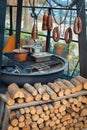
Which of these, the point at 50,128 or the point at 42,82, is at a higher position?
the point at 42,82

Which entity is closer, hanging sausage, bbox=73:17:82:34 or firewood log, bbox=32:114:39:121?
firewood log, bbox=32:114:39:121

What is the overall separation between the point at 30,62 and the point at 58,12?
1.51m

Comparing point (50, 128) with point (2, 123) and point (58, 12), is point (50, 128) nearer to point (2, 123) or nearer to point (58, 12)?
point (2, 123)

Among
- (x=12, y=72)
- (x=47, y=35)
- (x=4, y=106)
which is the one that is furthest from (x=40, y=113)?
(x=47, y=35)

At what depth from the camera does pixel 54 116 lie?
2.90 meters

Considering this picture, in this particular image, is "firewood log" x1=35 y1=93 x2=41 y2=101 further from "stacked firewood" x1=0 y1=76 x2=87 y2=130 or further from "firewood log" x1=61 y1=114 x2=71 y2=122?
"firewood log" x1=61 y1=114 x2=71 y2=122

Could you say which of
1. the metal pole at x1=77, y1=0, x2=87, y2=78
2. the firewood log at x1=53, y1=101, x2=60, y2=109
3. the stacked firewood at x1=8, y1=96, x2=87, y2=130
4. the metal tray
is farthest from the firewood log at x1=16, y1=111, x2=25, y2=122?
the metal pole at x1=77, y1=0, x2=87, y2=78

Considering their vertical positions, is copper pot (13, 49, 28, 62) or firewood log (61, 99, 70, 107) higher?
copper pot (13, 49, 28, 62)

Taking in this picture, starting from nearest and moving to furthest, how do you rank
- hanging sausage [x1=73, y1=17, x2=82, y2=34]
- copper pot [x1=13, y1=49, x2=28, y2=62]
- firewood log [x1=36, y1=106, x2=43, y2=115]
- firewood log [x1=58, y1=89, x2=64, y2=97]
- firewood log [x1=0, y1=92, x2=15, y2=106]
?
1. firewood log [x1=0, y1=92, x2=15, y2=106]
2. firewood log [x1=36, y1=106, x2=43, y2=115]
3. firewood log [x1=58, y1=89, x2=64, y2=97]
4. hanging sausage [x1=73, y1=17, x2=82, y2=34]
5. copper pot [x1=13, y1=49, x2=28, y2=62]

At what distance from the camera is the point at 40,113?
2.79m

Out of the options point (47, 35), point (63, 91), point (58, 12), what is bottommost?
point (63, 91)

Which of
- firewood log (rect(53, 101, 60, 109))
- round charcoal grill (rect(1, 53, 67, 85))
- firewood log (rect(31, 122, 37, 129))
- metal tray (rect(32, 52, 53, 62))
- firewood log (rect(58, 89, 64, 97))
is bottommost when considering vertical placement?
firewood log (rect(31, 122, 37, 129))

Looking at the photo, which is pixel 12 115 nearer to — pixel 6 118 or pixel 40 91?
pixel 6 118

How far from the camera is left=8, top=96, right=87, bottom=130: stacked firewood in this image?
2.74m
